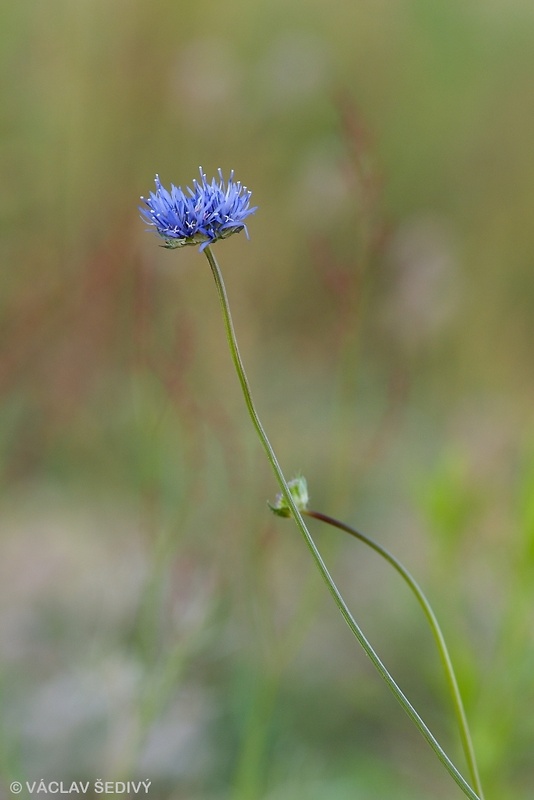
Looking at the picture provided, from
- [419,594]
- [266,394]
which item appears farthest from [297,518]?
[266,394]

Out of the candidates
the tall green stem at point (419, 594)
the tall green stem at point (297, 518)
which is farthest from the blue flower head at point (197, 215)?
the tall green stem at point (419, 594)

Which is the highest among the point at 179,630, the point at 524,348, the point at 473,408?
the point at 524,348

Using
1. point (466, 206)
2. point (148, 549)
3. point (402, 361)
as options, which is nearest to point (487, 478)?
point (402, 361)

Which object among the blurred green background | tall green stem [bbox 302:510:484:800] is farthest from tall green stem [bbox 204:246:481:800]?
the blurred green background

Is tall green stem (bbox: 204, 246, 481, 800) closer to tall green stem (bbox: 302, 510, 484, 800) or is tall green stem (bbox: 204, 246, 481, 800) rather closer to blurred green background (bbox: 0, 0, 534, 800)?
tall green stem (bbox: 302, 510, 484, 800)

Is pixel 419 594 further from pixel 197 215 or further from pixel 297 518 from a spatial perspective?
pixel 197 215

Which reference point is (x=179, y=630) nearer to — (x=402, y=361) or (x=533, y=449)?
(x=533, y=449)

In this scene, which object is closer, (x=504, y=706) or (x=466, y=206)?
(x=504, y=706)
